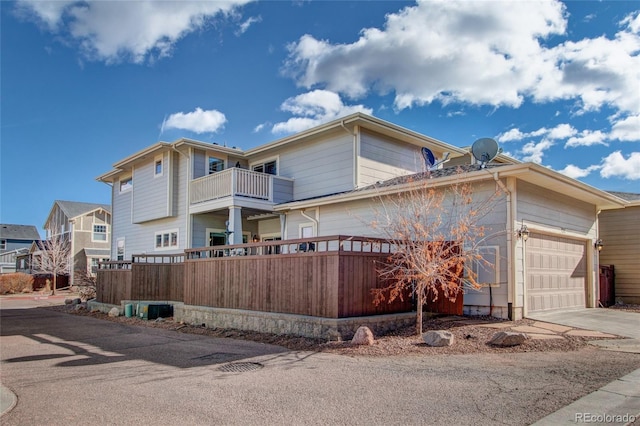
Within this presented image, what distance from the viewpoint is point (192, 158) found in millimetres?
19062

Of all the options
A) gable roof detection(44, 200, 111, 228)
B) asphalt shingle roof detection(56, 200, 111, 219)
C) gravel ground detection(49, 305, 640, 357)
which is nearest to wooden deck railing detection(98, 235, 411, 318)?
gravel ground detection(49, 305, 640, 357)

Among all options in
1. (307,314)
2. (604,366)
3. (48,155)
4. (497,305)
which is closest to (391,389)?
(604,366)

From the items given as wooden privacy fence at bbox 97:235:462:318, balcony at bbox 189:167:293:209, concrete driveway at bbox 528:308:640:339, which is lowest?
concrete driveway at bbox 528:308:640:339

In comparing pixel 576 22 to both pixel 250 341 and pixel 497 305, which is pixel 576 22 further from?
pixel 250 341

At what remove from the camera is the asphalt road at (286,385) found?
4.52m

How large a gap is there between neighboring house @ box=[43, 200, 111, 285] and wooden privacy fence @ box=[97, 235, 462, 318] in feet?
91.1

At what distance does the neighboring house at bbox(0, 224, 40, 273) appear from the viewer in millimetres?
53784

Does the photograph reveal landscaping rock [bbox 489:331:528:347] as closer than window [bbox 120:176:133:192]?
Yes

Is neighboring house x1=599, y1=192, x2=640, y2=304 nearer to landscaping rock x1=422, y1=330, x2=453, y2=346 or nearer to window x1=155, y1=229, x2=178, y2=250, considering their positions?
landscaping rock x1=422, y1=330, x2=453, y2=346

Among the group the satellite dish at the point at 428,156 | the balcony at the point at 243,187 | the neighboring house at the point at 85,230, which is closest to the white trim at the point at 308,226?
the balcony at the point at 243,187

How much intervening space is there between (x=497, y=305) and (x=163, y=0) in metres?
11.7

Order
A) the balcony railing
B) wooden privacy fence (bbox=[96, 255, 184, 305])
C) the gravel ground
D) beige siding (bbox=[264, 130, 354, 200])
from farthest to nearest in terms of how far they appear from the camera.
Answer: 1. the balcony railing
2. beige siding (bbox=[264, 130, 354, 200])
3. wooden privacy fence (bbox=[96, 255, 184, 305])
4. the gravel ground

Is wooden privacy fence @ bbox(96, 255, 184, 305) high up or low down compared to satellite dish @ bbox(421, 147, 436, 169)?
down

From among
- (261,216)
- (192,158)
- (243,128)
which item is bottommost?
(261,216)
